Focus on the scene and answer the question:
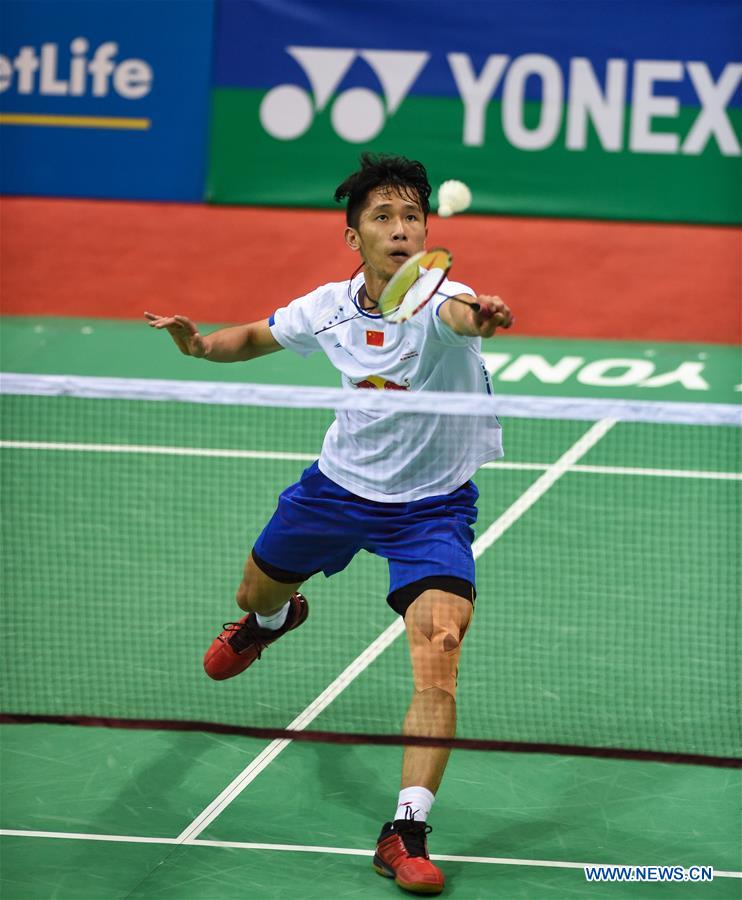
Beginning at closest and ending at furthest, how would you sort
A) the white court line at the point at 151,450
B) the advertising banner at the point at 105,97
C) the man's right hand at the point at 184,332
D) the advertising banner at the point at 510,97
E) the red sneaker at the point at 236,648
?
the man's right hand at the point at 184,332
the red sneaker at the point at 236,648
the white court line at the point at 151,450
the advertising banner at the point at 510,97
the advertising banner at the point at 105,97

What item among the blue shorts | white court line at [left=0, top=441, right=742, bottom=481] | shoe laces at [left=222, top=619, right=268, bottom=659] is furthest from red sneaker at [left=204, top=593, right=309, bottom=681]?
white court line at [left=0, top=441, right=742, bottom=481]

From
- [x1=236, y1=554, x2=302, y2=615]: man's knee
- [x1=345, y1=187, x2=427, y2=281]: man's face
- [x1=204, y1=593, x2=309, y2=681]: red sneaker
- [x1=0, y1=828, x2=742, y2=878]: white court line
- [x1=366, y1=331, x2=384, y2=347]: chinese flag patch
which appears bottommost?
[x1=0, y1=828, x2=742, y2=878]: white court line

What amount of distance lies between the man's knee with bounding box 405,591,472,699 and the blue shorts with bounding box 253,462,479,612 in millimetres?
89

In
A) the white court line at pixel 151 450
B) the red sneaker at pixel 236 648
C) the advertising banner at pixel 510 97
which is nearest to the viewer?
the red sneaker at pixel 236 648

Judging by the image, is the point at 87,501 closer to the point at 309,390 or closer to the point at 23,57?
the point at 309,390

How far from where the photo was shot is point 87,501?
298 inches

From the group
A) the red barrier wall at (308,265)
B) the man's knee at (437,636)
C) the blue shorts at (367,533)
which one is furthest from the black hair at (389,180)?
the red barrier wall at (308,265)

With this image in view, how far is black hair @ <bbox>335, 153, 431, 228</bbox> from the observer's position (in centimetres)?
448

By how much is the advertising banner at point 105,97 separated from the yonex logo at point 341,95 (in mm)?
685

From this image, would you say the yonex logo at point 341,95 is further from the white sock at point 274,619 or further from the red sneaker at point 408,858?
the red sneaker at point 408,858

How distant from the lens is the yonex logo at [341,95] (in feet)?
39.5

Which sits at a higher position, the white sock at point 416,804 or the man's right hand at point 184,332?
the man's right hand at point 184,332

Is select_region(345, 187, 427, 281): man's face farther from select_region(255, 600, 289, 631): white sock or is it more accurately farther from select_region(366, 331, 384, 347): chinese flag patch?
select_region(255, 600, 289, 631): white sock

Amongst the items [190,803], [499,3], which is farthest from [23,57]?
[190,803]
